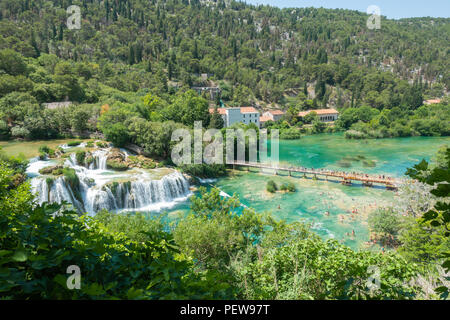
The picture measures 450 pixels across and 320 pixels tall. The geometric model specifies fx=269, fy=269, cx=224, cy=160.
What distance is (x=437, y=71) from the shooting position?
4658 inches

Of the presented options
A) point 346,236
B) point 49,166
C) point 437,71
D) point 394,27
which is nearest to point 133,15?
point 49,166

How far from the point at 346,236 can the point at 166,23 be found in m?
124

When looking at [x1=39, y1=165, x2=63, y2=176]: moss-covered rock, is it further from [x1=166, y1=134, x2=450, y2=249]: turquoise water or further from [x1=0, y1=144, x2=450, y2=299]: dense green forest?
[x1=166, y1=134, x2=450, y2=249]: turquoise water

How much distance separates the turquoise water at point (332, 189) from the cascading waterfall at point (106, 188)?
101 inches

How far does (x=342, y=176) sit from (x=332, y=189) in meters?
3.00

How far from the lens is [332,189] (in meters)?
27.3

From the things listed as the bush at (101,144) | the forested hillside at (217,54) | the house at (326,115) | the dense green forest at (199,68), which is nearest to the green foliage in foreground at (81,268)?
the bush at (101,144)

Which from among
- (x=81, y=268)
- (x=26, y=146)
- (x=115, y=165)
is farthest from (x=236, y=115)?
(x=81, y=268)

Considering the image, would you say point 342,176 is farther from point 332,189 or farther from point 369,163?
point 369,163

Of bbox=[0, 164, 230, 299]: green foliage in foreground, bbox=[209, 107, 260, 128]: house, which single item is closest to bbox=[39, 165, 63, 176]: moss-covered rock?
bbox=[0, 164, 230, 299]: green foliage in foreground

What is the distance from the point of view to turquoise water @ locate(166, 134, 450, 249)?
20.3m

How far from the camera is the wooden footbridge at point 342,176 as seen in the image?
27075mm

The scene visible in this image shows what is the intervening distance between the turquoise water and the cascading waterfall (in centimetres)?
257

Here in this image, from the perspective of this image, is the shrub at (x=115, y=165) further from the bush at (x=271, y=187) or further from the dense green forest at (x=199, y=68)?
the bush at (x=271, y=187)
